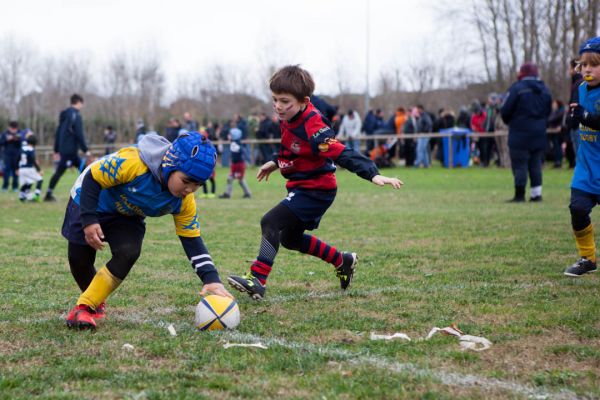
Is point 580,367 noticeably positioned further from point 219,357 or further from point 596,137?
point 596,137

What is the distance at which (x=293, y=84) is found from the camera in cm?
550

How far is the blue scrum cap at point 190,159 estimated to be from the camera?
4.34m

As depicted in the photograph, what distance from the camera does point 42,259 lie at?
757 centimetres

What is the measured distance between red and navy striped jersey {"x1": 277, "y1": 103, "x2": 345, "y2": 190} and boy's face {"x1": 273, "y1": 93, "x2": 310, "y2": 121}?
0.06 m

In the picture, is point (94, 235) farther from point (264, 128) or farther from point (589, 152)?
point (264, 128)

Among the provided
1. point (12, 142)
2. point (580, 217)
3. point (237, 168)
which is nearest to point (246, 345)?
point (580, 217)

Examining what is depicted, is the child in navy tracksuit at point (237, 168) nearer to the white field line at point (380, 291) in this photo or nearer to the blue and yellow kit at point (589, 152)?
the blue and yellow kit at point (589, 152)

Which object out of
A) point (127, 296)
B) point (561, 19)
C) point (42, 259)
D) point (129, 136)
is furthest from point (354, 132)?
point (129, 136)

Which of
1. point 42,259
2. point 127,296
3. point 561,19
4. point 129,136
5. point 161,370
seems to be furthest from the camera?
point 129,136

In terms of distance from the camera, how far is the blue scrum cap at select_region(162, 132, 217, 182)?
434cm

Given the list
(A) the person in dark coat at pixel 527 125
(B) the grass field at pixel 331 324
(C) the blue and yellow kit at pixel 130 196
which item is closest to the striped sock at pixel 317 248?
(B) the grass field at pixel 331 324

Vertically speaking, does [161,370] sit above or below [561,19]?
below

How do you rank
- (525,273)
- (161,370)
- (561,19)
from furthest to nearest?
(561,19)
(525,273)
(161,370)

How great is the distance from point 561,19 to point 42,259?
24.1 meters
